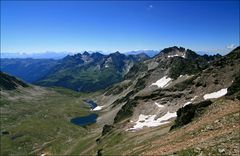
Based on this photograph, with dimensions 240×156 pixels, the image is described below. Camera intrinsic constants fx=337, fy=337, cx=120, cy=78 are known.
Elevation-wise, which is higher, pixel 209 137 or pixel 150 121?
pixel 209 137

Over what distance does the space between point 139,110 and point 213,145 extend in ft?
369

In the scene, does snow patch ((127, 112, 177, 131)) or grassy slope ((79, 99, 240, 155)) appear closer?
grassy slope ((79, 99, 240, 155))

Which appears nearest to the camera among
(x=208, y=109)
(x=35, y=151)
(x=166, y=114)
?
(x=208, y=109)

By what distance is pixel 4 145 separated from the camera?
192625mm

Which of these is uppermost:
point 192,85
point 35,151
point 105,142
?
point 192,85

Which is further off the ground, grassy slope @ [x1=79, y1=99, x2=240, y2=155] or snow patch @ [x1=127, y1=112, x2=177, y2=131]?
grassy slope @ [x1=79, y1=99, x2=240, y2=155]

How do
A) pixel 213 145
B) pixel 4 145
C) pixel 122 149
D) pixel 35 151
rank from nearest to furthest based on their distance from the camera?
1. pixel 213 145
2. pixel 122 149
3. pixel 35 151
4. pixel 4 145

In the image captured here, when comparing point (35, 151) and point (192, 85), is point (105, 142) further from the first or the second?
point (35, 151)

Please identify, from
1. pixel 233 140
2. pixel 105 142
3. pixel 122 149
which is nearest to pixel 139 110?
pixel 105 142

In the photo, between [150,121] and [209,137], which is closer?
[209,137]

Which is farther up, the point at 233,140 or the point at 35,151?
the point at 233,140

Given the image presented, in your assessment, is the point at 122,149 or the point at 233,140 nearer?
the point at 233,140

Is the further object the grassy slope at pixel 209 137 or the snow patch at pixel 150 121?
the snow patch at pixel 150 121

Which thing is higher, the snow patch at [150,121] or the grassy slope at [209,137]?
the grassy slope at [209,137]
